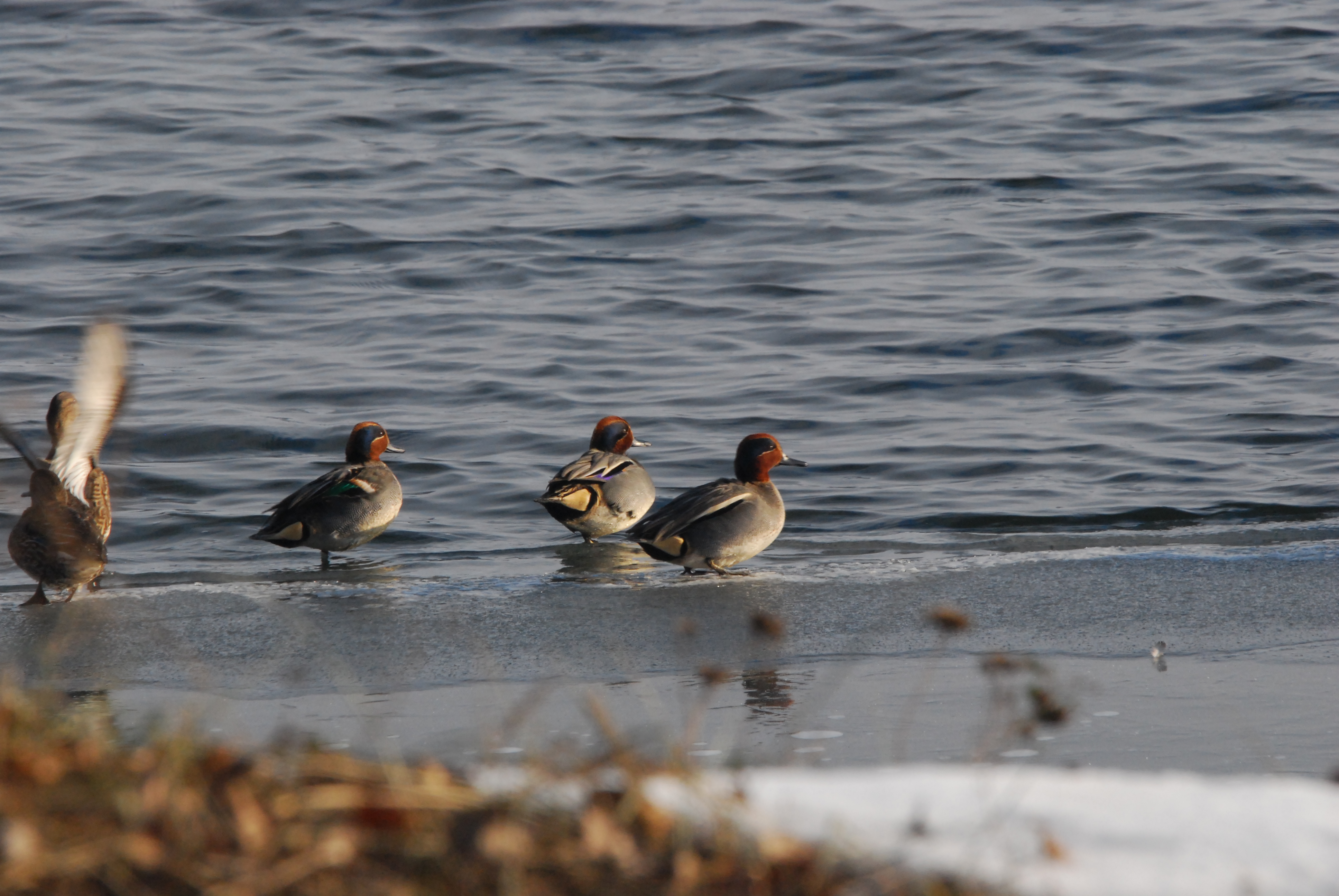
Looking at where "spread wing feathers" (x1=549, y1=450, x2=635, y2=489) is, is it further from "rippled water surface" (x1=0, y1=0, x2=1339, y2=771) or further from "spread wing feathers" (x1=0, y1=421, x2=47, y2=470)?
"spread wing feathers" (x1=0, y1=421, x2=47, y2=470)

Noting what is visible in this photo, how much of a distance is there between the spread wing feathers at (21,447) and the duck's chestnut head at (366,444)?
93.9 inches

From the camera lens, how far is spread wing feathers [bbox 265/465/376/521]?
27.7 feet

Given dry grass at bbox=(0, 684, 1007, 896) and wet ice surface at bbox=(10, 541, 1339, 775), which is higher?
dry grass at bbox=(0, 684, 1007, 896)

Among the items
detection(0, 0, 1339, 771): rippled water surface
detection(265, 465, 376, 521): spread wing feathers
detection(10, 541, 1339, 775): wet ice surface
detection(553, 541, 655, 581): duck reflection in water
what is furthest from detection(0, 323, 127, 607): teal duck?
detection(553, 541, 655, 581): duck reflection in water

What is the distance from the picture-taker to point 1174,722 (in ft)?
16.4

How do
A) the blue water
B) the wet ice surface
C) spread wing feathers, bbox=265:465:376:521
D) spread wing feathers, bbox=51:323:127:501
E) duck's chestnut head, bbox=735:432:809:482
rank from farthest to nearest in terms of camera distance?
the blue water
duck's chestnut head, bbox=735:432:809:482
spread wing feathers, bbox=265:465:376:521
spread wing feathers, bbox=51:323:127:501
the wet ice surface

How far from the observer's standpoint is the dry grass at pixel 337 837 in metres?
2.23

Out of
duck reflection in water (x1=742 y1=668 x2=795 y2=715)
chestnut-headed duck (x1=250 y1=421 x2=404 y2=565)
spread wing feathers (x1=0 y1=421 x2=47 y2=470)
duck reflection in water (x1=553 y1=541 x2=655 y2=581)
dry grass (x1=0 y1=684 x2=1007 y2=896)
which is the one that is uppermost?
dry grass (x1=0 y1=684 x2=1007 y2=896)

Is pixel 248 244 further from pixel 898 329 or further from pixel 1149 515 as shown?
pixel 1149 515

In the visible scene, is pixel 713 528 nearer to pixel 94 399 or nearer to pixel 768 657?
pixel 768 657

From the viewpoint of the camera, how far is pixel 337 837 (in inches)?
90.4

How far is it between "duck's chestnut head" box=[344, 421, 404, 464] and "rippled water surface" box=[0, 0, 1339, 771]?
0.58 metres

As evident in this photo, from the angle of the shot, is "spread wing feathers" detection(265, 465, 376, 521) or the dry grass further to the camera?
"spread wing feathers" detection(265, 465, 376, 521)

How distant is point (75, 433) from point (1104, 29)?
60.4 ft
